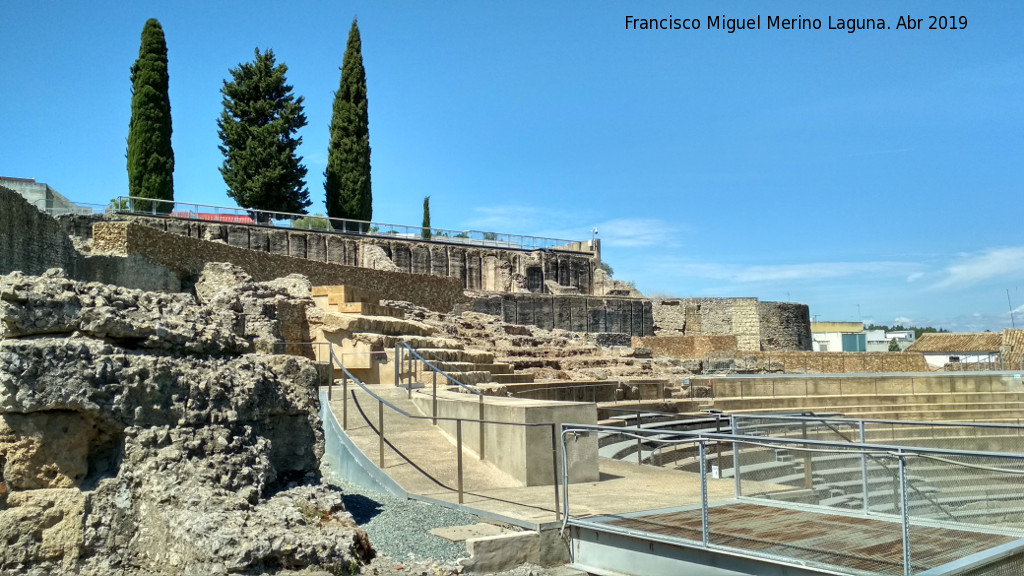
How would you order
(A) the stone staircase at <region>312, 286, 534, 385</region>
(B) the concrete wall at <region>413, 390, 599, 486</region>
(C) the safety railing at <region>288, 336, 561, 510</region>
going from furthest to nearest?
(A) the stone staircase at <region>312, 286, 534, 385</region>, (B) the concrete wall at <region>413, 390, 599, 486</region>, (C) the safety railing at <region>288, 336, 561, 510</region>

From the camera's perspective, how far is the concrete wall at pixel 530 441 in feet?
29.8

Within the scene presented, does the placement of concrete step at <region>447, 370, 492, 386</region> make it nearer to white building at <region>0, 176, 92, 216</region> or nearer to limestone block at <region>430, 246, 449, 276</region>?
white building at <region>0, 176, 92, 216</region>

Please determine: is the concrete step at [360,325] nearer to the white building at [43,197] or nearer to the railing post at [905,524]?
the railing post at [905,524]

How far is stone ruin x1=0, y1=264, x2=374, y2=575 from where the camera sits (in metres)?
5.43

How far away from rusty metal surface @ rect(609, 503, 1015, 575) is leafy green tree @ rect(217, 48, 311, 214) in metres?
39.5

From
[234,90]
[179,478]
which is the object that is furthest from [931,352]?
[179,478]

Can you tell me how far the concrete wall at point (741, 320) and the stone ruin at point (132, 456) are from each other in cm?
4372

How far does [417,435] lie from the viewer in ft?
33.6

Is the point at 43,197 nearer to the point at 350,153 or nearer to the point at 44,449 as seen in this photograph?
the point at 350,153

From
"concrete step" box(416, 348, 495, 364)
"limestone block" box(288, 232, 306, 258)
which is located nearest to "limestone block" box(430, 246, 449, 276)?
"limestone block" box(288, 232, 306, 258)

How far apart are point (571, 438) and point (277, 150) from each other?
38.5 m

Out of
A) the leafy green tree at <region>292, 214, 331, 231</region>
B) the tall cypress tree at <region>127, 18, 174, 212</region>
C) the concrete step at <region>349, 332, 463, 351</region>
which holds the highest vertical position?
the tall cypress tree at <region>127, 18, 174, 212</region>

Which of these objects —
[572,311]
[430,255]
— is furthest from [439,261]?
[572,311]

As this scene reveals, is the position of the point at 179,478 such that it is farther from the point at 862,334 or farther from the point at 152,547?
the point at 862,334
